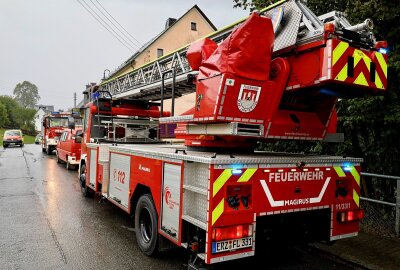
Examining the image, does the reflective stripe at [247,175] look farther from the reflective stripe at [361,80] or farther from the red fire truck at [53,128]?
the red fire truck at [53,128]

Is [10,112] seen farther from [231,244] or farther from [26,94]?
[231,244]

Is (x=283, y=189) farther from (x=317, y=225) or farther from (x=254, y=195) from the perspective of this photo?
(x=317, y=225)

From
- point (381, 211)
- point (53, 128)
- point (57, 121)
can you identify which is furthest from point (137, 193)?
point (57, 121)

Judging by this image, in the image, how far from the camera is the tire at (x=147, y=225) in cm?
464

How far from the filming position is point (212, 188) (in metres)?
3.40

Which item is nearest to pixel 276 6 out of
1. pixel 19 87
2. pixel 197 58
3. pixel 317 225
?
pixel 197 58

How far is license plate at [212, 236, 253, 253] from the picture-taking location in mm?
3391

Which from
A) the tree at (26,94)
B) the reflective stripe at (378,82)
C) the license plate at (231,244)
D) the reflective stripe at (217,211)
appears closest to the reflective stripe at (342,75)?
the reflective stripe at (378,82)

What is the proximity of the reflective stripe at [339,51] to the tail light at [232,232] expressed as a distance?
1.90 m

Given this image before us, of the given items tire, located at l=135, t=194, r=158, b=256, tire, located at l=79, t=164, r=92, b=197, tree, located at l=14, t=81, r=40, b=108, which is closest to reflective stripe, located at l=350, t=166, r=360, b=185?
tire, located at l=135, t=194, r=158, b=256

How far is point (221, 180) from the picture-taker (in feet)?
11.3

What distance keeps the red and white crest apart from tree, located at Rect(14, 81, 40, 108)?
135 m

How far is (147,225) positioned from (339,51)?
3.50 meters

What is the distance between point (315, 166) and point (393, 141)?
104 inches
